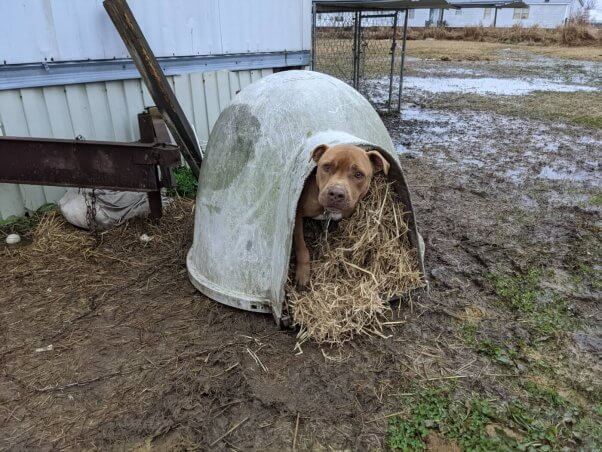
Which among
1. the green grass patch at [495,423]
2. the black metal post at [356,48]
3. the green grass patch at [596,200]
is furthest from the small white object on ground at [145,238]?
the black metal post at [356,48]

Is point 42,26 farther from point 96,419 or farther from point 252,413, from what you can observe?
point 252,413

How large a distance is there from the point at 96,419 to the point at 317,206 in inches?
72.6

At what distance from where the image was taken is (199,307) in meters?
3.58

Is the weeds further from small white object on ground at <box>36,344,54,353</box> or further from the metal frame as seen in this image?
small white object on ground at <box>36,344,54,353</box>

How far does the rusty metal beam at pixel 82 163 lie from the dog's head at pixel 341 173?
1.60 m

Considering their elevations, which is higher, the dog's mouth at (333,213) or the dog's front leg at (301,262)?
the dog's mouth at (333,213)

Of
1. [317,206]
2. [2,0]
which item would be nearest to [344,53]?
[2,0]

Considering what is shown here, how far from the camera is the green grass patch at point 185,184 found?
5.64 meters

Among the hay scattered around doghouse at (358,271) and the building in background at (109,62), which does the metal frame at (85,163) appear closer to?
the building in background at (109,62)

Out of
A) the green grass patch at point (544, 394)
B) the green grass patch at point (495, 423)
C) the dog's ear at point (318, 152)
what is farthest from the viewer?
the dog's ear at point (318, 152)

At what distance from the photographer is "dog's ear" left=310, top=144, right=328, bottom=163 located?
9.61 ft

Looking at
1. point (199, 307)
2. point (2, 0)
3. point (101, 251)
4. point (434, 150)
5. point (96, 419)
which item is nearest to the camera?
point (96, 419)

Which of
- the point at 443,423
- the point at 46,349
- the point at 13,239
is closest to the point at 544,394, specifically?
the point at 443,423

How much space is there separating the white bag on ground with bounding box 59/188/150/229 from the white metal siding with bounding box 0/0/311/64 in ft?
4.46
